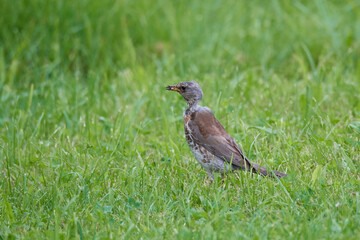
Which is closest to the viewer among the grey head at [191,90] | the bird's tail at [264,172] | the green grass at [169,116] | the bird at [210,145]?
the green grass at [169,116]

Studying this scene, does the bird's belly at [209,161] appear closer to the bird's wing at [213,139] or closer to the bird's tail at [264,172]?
the bird's wing at [213,139]

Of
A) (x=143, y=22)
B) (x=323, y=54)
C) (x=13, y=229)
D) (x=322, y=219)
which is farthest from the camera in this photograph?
(x=143, y=22)

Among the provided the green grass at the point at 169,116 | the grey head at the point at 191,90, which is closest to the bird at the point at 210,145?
the grey head at the point at 191,90

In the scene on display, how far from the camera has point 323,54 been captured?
8.45 m

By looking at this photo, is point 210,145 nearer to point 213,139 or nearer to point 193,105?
point 213,139

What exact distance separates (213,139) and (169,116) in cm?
149

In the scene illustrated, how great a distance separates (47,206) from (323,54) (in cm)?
526

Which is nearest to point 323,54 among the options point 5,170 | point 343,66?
point 343,66

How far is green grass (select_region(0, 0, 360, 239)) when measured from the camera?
14.5 ft

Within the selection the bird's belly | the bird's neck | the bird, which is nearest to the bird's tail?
the bird

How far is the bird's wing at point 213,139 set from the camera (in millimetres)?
5098

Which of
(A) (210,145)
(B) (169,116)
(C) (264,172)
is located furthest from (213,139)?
(B) (169,116)

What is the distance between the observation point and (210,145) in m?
5.20

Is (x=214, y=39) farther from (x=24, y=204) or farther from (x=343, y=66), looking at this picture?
(x=24, y=204)
